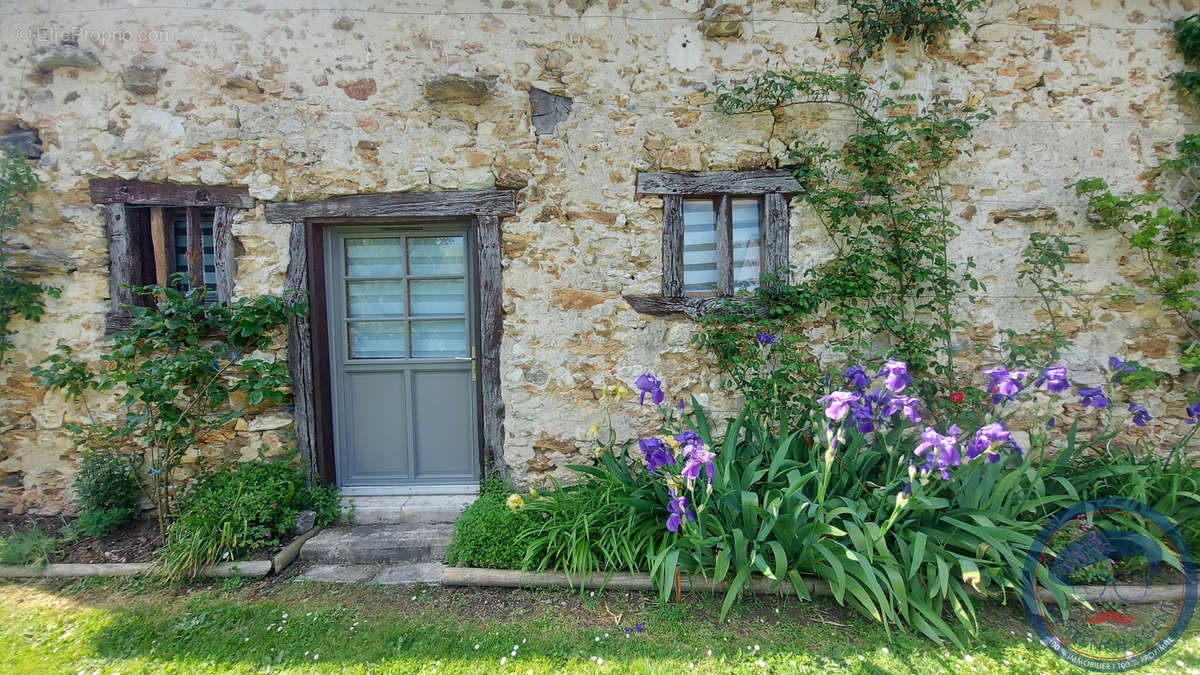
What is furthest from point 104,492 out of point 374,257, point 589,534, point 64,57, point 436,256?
point 589,534

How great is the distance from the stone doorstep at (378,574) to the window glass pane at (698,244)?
260 cm

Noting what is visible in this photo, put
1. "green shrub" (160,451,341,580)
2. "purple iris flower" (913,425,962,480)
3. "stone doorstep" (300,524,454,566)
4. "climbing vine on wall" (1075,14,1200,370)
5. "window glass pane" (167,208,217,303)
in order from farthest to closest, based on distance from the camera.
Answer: "window glass pane" (167,208,217,303) < "climbing vine on wall" (1075,14,1200,370) < "stone doorstep" (300,524,454,566) < "green shrub" (160,451,341,580) < "purple iris flower" (913,425,962,480)

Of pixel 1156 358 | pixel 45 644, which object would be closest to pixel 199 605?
pixel 45 644

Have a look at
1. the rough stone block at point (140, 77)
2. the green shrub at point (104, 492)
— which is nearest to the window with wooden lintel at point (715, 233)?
the rough stone block at point (140, 77)

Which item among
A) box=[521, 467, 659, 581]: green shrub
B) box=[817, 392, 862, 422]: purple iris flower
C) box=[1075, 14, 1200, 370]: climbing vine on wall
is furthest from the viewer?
box=[1075, 14, 1200, 370]: climbing vine on wall

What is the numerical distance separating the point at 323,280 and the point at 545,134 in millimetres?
1991

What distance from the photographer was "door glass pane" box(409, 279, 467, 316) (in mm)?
3658

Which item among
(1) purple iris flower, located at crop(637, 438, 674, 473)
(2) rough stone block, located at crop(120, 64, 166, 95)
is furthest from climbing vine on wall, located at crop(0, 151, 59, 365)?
(1) purple iris flower, located at crop(637, 438, 674, 473)

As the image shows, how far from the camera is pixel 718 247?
11.7 ft

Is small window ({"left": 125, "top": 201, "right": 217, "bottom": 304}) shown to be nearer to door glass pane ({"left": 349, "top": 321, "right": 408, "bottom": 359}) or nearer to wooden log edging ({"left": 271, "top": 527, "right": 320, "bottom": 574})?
door glass pane ({"left": 349, "top": 321, "right": 408, "bottom": 359})

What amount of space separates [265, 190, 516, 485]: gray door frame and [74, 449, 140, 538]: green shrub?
1.20 metres

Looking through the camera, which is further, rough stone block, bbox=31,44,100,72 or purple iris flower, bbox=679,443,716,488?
rough stone block, bbox=31,44,100,72

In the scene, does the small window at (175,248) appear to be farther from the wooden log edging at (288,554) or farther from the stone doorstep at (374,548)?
the stone doorstep at (374,548)

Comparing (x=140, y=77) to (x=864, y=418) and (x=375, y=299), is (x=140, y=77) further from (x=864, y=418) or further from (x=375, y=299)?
(x=864, y=418)
